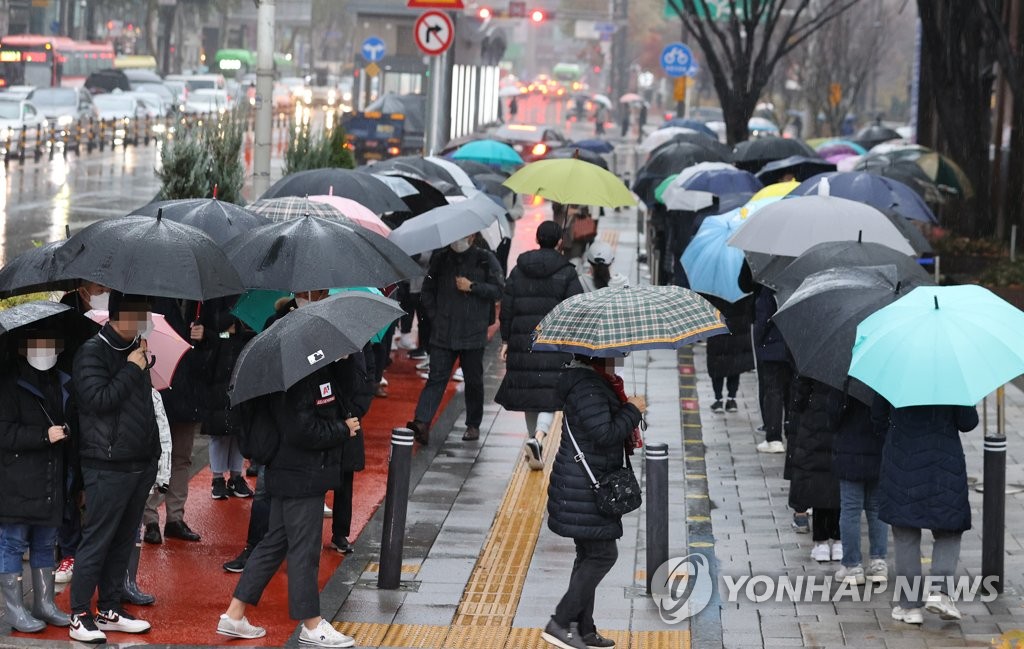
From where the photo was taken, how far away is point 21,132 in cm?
4100

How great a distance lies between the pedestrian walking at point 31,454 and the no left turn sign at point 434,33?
14089 millimetres

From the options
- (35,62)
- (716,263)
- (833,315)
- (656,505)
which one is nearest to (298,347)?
(656,505)

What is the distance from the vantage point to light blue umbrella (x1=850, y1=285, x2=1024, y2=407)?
794cm

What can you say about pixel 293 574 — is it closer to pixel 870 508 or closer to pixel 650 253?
pixel 870 508

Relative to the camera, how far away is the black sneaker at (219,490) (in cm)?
1131

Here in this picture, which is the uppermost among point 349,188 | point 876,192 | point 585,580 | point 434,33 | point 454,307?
point 434,33

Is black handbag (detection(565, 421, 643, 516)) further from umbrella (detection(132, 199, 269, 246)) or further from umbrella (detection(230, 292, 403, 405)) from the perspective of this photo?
umbrella (detection(132, 199, 269, 246))

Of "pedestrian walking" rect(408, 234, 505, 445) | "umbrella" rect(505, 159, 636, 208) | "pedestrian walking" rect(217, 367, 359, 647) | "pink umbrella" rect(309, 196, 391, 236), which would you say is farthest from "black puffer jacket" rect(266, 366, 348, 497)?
"umbrella" rect(505, 159, 636, 208)

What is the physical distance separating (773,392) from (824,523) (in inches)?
121

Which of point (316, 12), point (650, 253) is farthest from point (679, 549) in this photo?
point (316, 12)

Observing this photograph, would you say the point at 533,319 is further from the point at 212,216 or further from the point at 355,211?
the point at 212,216

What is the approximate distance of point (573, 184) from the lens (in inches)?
579

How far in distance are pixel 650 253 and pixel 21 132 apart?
2306cm

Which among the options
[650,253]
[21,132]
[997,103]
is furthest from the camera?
[21,132]
